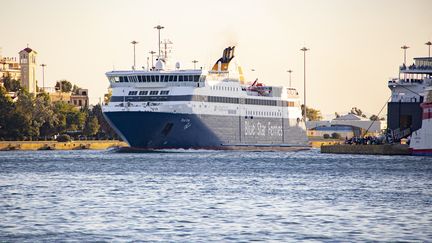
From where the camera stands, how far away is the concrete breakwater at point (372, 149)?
116875 mm

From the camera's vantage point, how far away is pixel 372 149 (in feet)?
405

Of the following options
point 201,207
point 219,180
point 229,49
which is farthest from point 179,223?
point 229,49

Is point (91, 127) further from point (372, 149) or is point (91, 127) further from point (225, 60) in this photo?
point (372, 149)

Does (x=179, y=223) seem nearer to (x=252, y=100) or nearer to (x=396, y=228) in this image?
(x=396, y=228)

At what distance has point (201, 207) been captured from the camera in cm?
5300

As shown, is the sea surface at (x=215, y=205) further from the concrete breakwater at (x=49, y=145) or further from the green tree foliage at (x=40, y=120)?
the green tree foliage at (x=40, y=120)

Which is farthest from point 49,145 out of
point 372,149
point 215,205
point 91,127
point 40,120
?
point 215,205

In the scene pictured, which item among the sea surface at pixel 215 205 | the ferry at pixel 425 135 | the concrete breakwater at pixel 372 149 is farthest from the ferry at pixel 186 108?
the sea surface at pixel 215 205

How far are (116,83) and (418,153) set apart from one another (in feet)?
131

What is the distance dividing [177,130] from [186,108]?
2.83 metres

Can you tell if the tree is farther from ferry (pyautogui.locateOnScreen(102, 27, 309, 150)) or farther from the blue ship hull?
the blue ship hull

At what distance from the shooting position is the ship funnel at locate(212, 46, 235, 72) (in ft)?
495

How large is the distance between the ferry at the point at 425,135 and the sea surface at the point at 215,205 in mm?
18572

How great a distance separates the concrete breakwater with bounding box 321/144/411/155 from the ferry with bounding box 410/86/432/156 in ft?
13.9
